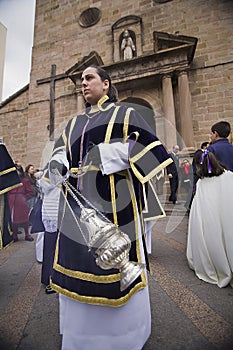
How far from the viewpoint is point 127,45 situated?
9992 mm

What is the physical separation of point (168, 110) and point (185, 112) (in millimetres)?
667

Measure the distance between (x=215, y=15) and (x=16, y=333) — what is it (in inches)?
463

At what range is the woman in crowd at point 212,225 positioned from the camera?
7.93 feet

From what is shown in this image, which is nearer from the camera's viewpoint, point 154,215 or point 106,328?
point 106,328

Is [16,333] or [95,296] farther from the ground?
[95,296]

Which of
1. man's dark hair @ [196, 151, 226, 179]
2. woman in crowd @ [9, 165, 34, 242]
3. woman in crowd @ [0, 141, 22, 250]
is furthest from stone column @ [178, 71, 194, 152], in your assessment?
woman in crowd @ [0, 141, 22, 250]

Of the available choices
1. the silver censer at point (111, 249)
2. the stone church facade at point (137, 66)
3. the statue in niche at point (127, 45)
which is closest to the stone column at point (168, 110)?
the stone church facade at point (137, 66)

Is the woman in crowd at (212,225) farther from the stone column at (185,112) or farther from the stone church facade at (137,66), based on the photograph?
the stone column at (185,112)

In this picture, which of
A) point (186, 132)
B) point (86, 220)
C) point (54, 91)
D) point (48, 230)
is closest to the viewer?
point (86, 220)

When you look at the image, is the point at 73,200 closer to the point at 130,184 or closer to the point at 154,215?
the point at 130,184

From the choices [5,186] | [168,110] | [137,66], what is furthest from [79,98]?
[5,186]

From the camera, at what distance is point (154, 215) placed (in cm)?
291

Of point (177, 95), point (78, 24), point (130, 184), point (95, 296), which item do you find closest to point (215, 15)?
point (177, 95)

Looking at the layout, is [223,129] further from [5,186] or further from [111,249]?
[5,186]
